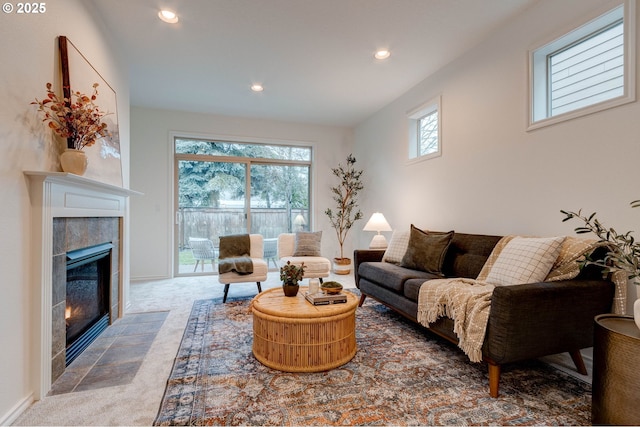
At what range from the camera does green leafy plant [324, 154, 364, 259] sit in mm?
5352

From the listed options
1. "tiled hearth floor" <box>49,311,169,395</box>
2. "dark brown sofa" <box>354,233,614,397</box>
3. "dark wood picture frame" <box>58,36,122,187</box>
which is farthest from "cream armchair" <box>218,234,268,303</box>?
"dark brown sofa" <box>354,233,614,397</box>

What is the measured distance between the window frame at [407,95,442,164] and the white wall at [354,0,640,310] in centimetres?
7

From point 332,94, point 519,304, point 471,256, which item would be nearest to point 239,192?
point 332,94

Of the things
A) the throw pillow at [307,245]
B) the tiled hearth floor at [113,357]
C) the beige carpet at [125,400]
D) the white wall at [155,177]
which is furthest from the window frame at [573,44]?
the white wall at [155,177]

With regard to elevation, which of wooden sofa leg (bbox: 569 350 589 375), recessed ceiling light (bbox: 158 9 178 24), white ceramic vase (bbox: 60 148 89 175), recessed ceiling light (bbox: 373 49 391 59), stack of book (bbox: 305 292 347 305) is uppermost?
recessed ceiling light (bbox: 373 49 391 59)

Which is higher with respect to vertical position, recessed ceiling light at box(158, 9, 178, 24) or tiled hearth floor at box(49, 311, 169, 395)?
recessed ceiling light at box(158, 9, 178, 24)

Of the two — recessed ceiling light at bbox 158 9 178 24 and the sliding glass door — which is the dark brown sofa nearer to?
recessed ceiling light at bbox 158 9 178 24

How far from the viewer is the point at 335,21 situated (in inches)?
102

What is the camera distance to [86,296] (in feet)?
7.84

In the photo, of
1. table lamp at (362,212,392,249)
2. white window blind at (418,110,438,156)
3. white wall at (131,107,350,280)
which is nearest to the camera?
white window blind at (418,110,438,156)

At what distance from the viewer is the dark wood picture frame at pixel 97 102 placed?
6.42 ft

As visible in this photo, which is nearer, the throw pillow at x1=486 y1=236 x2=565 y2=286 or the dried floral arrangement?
the dried floral arrangement

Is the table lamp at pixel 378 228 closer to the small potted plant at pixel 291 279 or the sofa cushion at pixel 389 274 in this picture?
the sofa cushion at pixel 389 274

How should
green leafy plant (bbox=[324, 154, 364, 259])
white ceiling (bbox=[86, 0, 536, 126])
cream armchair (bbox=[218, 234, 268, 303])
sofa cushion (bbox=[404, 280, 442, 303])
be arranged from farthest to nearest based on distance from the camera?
green leafy plant (bbox=[324, 154, 364, 259])
cream armchair (bbox=[218, 234, 268, 303])
white ceiling (bbox=[86, 0, 536, 126])
sofa cushion (bbox=[404, 280, 442, 303])
